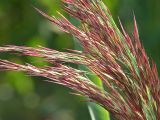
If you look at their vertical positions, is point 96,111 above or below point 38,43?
below

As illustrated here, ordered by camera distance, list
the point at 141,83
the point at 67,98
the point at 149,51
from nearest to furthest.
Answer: the point at 141,83
the point at 149,51
the point at 67,98

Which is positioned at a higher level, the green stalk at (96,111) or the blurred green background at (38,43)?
the blurred green background at (38,43)

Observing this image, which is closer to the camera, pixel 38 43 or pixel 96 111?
pixel 96 111

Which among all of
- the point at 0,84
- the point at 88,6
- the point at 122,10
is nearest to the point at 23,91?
the point at 0,84

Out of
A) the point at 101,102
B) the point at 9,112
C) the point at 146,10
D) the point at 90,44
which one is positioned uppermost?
the point at 146,10

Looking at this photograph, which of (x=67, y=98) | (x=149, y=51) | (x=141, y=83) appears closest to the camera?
(x=141, y=83)

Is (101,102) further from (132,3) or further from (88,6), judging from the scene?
(132,3)

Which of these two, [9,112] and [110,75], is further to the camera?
[9,112]

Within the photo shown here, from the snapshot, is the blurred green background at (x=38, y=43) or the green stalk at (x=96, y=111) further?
the blurred green background at (x=38, y=43)
